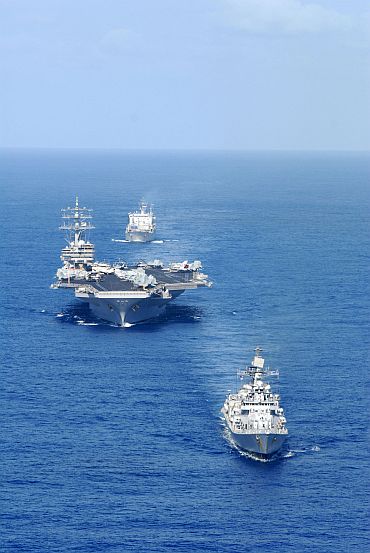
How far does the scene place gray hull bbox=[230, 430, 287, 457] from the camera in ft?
397

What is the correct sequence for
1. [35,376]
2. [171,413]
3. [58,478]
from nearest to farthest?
1. [58,478]
2. [171,413]
3. [35,376]

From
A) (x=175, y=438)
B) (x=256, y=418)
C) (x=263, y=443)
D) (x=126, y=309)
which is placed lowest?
(x=175, y=438)

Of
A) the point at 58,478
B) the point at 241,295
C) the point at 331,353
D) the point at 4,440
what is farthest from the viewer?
the point at 241,295

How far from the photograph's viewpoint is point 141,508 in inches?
4250

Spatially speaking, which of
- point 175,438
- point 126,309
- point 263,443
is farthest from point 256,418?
point 126,309

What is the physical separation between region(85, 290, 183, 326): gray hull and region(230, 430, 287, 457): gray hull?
6370cm

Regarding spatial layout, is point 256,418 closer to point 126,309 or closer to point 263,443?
point 263,443

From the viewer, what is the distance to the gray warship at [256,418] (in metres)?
121

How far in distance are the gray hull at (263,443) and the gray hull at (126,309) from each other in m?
63.7

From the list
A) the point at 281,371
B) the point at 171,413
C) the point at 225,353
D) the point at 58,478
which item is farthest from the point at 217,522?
the point at 225,353

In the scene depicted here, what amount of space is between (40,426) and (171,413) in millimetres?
14894

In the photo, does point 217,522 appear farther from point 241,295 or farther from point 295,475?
point 241,295

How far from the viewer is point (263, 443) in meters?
121

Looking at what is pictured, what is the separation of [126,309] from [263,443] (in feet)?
216
